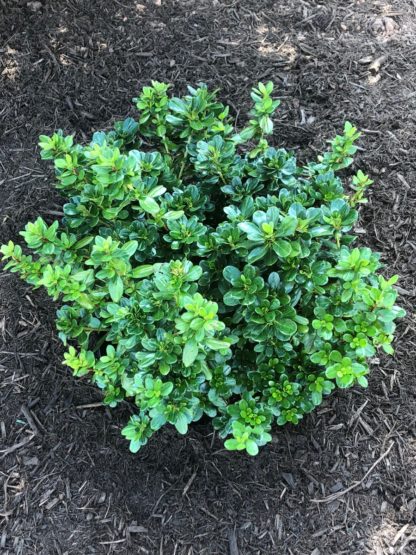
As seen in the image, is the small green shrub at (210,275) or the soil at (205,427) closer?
the small green shrub at (210,275)

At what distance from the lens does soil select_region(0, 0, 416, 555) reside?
8.62 feet

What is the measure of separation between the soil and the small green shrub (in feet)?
1.56

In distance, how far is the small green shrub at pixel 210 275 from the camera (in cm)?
201

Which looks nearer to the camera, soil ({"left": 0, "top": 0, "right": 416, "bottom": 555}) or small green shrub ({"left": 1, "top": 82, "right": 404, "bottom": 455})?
small green shrub ({"left": 1, "top": 82, "right": 404, "bottom": 455})

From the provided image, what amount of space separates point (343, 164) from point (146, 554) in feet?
6.35

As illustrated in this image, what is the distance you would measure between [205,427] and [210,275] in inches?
35.9

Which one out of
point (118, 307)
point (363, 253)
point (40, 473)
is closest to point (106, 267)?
point (118, 307)

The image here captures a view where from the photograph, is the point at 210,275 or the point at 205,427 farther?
the point at 205,427

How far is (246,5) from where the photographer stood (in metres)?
4.08

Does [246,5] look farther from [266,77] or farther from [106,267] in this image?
[106,267]

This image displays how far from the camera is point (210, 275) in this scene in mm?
2238

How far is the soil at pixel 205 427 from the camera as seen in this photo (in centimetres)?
263

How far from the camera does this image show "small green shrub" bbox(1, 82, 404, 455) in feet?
6.59

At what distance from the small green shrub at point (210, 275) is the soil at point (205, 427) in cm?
48
